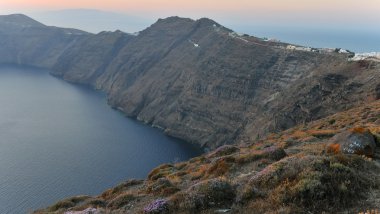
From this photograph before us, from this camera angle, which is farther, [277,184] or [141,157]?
[141,157]

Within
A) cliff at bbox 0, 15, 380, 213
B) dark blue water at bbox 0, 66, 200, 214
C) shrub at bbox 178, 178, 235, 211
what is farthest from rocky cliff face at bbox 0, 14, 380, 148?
shrub at bbox 178, 178, 235, 211

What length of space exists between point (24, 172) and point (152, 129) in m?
76.2

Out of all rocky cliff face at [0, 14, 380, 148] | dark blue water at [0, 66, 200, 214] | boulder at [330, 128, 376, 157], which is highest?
boulder at [330, 128, 376, 157]

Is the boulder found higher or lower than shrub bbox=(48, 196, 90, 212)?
higher

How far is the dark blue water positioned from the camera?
104000 mm

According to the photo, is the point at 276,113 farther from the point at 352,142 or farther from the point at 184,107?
the point at 352,142

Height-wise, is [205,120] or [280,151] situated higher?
[280,151]

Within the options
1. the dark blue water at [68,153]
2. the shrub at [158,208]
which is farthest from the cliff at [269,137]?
the dark blue water at [68,153]

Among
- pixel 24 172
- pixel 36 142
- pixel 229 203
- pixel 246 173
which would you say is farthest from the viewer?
pixel 36 142

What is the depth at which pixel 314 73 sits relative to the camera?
456ft

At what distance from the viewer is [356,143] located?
2350cm

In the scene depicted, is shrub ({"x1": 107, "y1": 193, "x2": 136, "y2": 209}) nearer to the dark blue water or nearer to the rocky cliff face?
the dark blue water

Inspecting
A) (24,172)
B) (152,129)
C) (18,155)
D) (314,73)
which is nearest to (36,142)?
Answer: (18,155)

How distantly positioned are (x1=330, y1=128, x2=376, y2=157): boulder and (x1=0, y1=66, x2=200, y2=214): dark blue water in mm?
68191
